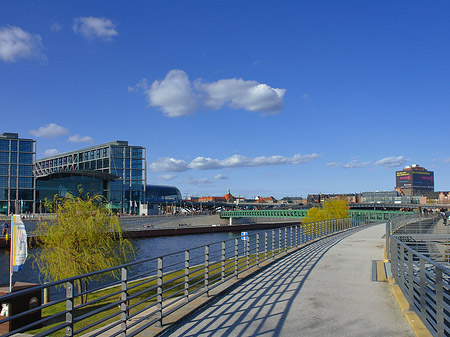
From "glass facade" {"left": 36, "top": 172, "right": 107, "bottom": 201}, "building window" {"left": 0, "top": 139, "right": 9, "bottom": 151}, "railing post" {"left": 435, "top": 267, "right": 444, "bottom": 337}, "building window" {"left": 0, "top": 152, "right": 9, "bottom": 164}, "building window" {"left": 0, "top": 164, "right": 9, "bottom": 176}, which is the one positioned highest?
"building window" {"left": 0, "top": 139, "right": 9, "bottom": 151}

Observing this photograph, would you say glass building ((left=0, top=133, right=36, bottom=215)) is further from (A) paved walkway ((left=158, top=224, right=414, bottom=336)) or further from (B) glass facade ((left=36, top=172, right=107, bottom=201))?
(A) paved walkway ((left=158, top=224, right=414, bottom=336))

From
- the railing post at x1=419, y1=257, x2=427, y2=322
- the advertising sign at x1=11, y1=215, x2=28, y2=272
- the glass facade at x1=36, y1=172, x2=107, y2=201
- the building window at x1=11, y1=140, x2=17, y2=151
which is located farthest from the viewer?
the glass facade at x1=36, y1=172, x2=107, y2=201

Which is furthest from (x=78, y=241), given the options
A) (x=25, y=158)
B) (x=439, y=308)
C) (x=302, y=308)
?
(x=25, y=158)

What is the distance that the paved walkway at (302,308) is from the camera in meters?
→ 6.77

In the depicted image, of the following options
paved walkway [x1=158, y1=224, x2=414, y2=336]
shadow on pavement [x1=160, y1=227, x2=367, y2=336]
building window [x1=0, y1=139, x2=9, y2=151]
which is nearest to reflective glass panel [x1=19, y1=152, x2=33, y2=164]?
building window [x1=0, y1=139, x2=9, y2=151]

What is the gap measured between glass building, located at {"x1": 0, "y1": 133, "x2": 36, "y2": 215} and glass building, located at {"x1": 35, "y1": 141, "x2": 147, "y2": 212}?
3.04 metres

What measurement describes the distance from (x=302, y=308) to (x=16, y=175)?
12539cm

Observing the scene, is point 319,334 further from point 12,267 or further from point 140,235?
point 140,235

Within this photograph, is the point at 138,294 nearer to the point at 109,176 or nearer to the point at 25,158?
the point at 109,176

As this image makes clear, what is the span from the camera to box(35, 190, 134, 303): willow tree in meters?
21.8

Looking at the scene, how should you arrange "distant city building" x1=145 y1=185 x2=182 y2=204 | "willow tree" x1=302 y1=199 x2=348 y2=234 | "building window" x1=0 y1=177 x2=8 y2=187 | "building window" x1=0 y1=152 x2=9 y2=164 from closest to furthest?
"willow tree" x1=302 y1=199 x2=348 y2=234, "building window" x1=0 y1=152 x2=9 y2=164, "building window" x1=0 y1=177 x2=8 y2=187, "distant city building" x1=145 y1=185 x2=182 y2=204

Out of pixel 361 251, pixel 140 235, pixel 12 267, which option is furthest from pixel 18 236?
pixel 140 235

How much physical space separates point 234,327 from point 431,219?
72215mm

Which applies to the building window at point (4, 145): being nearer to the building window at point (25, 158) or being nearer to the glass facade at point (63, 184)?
the building window at point (25, 158)
